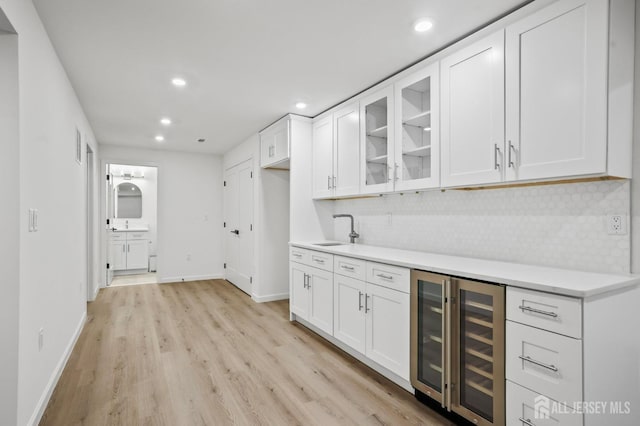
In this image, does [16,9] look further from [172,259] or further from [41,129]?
[172,259]

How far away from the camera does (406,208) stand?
3170 millimetres

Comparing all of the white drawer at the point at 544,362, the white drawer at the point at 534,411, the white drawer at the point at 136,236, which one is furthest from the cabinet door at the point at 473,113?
the white drawer at the point at 136,236

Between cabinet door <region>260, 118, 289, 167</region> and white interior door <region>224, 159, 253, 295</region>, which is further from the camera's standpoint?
white interior door <region>224, 159, 253, 295</region>

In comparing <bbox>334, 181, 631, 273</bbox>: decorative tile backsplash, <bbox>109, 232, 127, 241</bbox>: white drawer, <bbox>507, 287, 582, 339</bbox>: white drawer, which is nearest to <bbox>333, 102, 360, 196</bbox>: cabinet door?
<bbox>334, 181, 631, 273</bbox>: decorative tile backsplash

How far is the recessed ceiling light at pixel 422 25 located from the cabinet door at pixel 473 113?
312mm

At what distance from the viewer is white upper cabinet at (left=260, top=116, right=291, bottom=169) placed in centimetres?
416

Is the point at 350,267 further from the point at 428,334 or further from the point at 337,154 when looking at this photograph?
the point at 337,154

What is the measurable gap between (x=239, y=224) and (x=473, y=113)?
14.3 ft

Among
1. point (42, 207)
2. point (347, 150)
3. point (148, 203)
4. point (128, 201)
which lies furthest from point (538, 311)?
point (128, 201)

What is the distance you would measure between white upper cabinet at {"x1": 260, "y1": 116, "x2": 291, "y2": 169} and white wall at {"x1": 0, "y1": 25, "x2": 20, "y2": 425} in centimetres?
267

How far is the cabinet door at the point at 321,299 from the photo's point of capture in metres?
3.16

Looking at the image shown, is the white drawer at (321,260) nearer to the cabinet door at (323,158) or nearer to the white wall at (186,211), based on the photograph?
the cabinet door at (323,158)

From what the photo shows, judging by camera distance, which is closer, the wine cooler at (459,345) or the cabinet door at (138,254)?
the wine cooler at (459,345)

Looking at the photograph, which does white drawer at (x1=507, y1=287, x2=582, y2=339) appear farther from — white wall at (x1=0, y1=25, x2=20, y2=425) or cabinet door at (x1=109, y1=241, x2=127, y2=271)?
cabinet door at (x1=109, y1=241, x2=127, y2=271)
